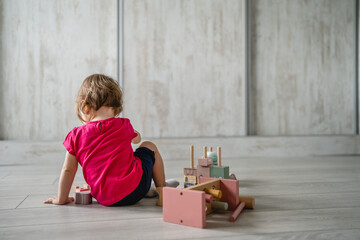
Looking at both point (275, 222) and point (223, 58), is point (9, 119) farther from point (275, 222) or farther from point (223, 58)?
point (275, 222)

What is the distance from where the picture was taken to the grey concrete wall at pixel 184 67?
101 inches

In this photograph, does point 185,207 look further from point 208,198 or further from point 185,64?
point 185,64

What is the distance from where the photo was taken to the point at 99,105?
1193 mm

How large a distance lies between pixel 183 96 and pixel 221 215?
1659 millimetres

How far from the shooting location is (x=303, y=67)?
9.30 feet

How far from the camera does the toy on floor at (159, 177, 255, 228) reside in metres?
0.93

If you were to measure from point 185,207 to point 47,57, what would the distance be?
197 centimetres

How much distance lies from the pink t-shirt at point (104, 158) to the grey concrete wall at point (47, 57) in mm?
1415

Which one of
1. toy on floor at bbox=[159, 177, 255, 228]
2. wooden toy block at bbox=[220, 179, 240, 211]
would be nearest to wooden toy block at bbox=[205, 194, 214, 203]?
toy on floor at bbox=[159, 177, 255, 228]

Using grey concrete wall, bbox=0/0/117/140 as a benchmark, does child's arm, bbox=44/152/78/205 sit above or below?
below

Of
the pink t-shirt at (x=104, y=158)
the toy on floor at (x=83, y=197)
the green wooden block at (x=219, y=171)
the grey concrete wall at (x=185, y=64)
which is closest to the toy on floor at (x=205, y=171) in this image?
the green wooden block at (x=219, y=171)

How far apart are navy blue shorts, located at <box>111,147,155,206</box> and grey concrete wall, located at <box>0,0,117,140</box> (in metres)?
1.37

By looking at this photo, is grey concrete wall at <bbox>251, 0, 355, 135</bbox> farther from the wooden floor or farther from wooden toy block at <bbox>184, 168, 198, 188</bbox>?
wooden toy block at <bbox>184, 168, 198, 188</bbox>

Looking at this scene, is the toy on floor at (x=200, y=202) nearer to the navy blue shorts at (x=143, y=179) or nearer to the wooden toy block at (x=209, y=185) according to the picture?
the wooden toy block at (x=209, y=185)
